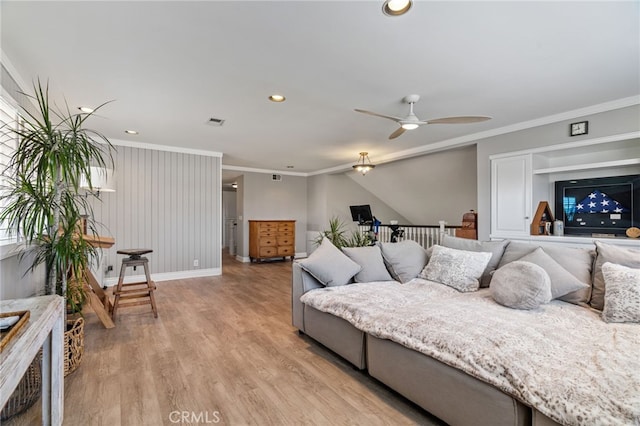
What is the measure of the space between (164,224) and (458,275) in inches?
194

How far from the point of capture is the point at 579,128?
3543 mm

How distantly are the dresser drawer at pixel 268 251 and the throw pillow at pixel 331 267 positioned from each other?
Result: 4558mm

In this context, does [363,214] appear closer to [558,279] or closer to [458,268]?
[458,268]

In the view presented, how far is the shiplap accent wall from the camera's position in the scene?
5090 mm

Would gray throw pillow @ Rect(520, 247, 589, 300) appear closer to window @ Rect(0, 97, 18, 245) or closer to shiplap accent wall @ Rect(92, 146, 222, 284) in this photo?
window @ Rect(0, 97, 18, 245)

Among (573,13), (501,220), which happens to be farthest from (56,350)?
(501,220)

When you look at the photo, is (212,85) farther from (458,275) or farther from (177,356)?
(458,275)

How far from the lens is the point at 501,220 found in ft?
13.8

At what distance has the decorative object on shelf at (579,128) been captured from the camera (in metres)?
3.49

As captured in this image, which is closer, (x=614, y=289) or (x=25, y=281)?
(x=614, y=289)

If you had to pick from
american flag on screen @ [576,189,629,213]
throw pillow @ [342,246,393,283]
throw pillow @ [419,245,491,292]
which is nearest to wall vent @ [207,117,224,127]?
throw pillow @ [342,246,393,283]

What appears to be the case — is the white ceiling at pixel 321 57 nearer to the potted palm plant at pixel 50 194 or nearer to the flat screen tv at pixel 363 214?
the potted palm plant at pixel 50 194

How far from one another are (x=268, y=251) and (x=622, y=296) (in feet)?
21.1

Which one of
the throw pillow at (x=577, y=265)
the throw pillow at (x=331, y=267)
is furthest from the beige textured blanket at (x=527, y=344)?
the throw pillow at (x=331, y=267)
